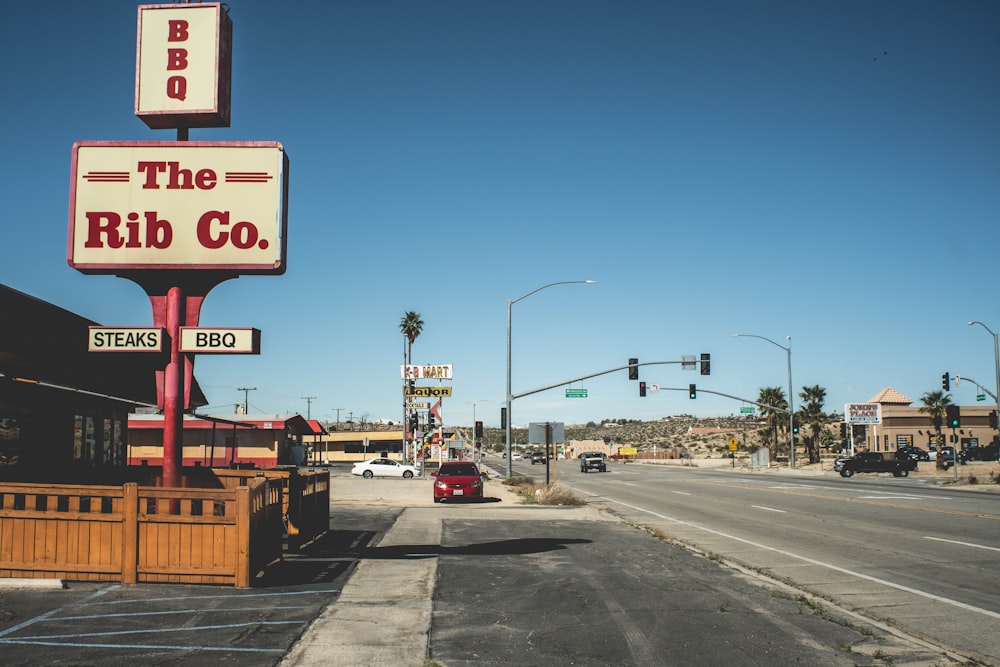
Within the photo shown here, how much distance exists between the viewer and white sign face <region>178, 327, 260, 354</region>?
1363cm

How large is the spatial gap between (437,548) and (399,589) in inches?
204

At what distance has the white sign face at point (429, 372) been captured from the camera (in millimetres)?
61688

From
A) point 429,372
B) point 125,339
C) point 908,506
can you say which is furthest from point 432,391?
point 125,339

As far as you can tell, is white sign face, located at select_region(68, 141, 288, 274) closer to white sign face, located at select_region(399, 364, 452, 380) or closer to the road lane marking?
the road lane marking

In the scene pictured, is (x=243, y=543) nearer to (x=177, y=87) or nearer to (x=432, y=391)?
(x=177, y=87)

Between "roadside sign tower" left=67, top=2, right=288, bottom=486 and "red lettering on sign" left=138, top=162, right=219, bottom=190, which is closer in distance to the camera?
"roadside sign tower" left=67, top=2, right=288, bottom=486

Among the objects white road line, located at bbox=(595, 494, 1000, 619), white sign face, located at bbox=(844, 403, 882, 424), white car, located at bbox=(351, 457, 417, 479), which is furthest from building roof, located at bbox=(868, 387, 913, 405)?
white road line, located at bbox=(595, 494, 1000, 619)

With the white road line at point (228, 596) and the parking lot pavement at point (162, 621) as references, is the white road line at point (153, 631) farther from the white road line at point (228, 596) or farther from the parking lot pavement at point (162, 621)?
the white road line at point (228, 596)

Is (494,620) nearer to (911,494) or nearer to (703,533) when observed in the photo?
(703,533)

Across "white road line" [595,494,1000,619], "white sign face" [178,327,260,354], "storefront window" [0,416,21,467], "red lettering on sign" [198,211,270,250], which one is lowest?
"white road line" [595,494,1000,619]

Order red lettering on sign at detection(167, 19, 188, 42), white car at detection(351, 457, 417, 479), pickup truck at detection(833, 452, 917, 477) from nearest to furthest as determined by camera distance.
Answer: red lettering on sign at detection(167, 19, 188, 42) < pickup truck at detection(833, 452, 917, 477) < white car at detection(351, 457, 417, 479)

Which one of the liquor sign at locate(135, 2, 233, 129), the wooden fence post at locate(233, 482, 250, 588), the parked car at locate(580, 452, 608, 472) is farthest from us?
the parked car at locate(580, 452, 608, 472)

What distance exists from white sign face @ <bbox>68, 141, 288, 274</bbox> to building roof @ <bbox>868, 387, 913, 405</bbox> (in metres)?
96.2

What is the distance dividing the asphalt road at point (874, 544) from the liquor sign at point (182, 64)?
12.4 m
